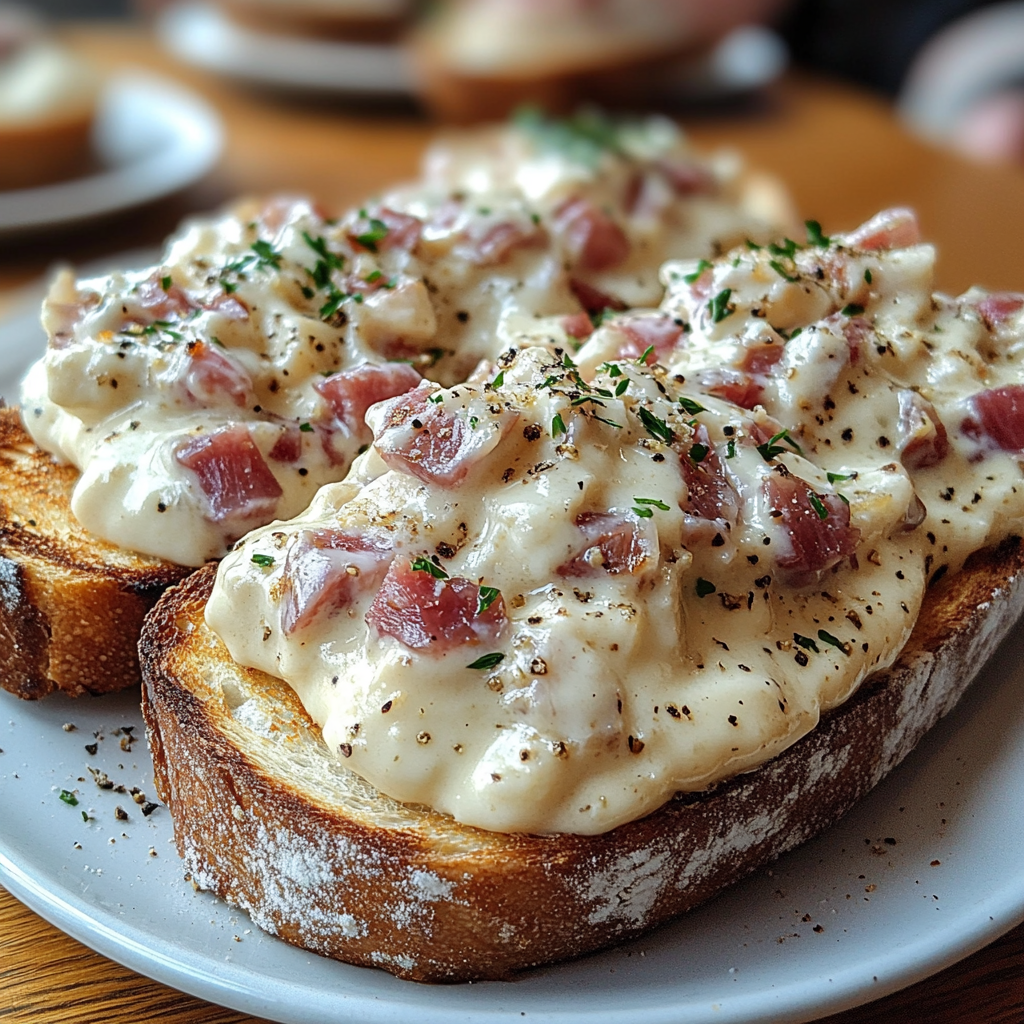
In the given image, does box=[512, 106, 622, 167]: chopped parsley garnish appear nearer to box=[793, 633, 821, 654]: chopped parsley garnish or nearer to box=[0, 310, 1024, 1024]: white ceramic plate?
box=[793, 633, 821, 654]: chopped parsley garnish

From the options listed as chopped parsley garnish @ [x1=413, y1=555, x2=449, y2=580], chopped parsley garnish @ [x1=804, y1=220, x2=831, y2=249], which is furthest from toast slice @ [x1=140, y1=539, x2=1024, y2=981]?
chopped parsley garnish @ [x1=804, y1=220, x2=831, y2=249]

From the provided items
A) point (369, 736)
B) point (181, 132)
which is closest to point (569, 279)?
point (369, 736)

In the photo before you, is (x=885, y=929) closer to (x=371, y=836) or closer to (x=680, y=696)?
(x=680, y=696)

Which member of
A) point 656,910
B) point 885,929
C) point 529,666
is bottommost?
point 656,910

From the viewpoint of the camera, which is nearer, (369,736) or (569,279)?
(369,736)

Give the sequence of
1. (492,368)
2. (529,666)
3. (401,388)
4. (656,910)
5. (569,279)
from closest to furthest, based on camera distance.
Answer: (529,666)
(656,910)
(492,368)
(401,388)
(569,279)

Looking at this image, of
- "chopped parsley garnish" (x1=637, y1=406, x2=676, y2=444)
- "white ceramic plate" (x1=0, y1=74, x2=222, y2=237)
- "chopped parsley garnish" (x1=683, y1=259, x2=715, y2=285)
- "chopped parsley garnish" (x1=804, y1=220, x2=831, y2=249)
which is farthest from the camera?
"white ceramic plate" (x1=0, y1=74, x2=222, y2=237)

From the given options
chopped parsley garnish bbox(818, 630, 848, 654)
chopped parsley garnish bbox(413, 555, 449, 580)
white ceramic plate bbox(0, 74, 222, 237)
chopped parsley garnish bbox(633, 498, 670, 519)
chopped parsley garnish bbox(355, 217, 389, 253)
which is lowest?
white ceramic plate bbox(0, 74, 222, 237)
